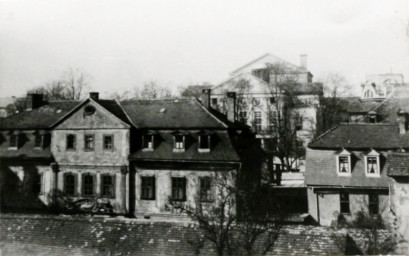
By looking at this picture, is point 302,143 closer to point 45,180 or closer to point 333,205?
point 333,205

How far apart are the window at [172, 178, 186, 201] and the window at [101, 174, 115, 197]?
3.92m

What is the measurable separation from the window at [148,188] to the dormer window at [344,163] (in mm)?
10848

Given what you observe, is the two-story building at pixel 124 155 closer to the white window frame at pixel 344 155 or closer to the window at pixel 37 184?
the window at pixel 37 184

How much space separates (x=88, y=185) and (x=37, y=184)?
11.9 feet

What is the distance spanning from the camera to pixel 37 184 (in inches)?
1084

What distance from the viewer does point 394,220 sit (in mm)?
15508

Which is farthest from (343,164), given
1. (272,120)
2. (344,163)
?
(272,120)

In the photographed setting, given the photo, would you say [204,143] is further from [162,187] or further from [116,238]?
[116,238]

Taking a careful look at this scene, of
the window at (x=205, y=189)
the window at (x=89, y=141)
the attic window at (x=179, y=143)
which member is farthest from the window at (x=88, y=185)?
the window at (x=205, y=189)

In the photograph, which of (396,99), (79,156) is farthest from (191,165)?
(396,99)

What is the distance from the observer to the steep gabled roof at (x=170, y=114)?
85.5ft

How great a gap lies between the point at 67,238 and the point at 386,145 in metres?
17.0

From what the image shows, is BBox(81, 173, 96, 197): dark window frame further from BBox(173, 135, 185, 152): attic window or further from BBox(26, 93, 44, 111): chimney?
BBox(26, 93, 44, 111): chimney

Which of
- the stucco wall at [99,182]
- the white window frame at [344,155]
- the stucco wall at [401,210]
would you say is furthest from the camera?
the stucco wall at [99,182]
